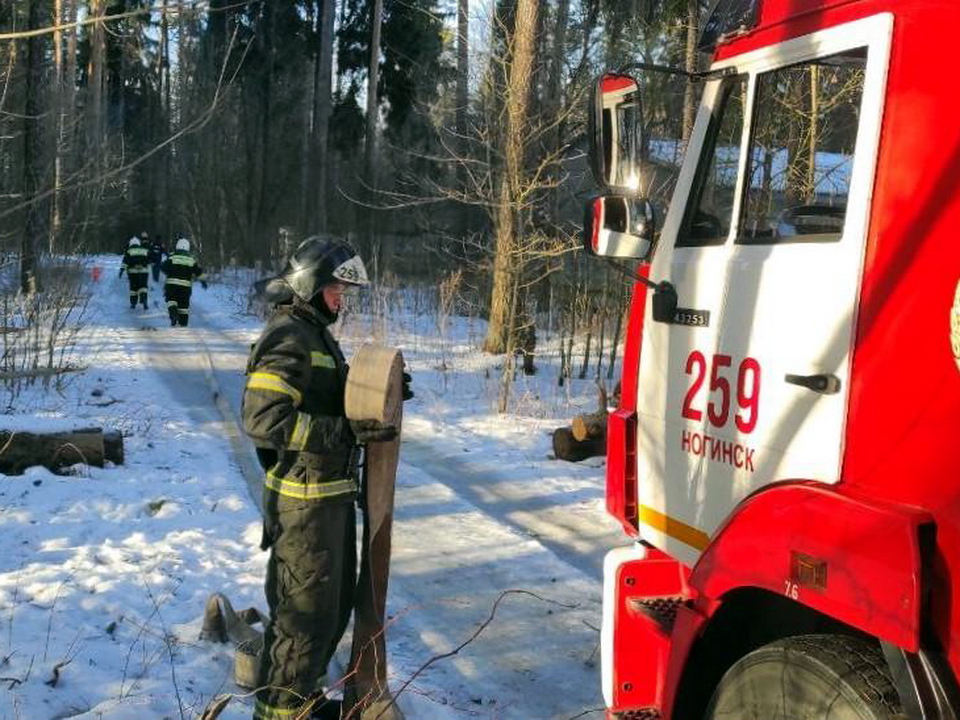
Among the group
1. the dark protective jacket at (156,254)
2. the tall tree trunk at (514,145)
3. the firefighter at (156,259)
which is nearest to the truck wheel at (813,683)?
the tall tree trunk at (514,145)

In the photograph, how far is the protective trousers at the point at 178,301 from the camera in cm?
1741

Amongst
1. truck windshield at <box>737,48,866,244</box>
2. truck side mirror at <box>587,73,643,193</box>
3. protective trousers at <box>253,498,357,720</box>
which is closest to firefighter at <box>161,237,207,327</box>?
protective trousers at <box>253,498,357,720</box>

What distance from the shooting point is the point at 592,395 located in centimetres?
1130

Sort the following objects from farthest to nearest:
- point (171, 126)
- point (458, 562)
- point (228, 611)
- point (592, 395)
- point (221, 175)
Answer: point (171, 126), point (221, 175), point (592, 395), point (458, 562), point (228, 611)

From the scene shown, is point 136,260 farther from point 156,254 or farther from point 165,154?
point 165,154

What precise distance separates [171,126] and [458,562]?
40799mm

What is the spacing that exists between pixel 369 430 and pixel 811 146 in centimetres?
187

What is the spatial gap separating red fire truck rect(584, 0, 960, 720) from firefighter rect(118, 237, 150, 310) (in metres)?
19.6

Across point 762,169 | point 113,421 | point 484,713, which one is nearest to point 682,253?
point 762,169

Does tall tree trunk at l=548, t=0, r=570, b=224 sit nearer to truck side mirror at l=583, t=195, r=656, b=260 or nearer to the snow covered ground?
the snow covered ground

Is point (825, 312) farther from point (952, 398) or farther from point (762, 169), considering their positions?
point (762, 169)

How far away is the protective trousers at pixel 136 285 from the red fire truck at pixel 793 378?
20.1m

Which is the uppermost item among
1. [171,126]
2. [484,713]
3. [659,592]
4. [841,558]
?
[171,126]

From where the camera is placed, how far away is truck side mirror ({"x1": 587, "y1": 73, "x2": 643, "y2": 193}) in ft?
9.18
